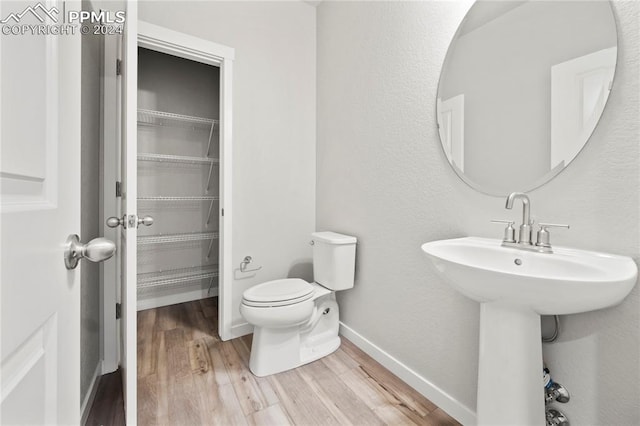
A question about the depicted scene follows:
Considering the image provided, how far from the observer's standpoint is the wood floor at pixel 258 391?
52.9 inches

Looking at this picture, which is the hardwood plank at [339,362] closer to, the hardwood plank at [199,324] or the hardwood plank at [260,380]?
the hardwood plank at [260,380]

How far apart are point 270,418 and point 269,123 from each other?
73.4 inches

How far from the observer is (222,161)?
6.68 feet

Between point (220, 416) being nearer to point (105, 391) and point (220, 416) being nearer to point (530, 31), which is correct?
point (105, 391)

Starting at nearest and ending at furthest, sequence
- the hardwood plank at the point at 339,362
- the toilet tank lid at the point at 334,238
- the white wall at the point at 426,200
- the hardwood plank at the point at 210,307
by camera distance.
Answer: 1. the white wall at the point at 426,200
2. the hardwood plank at the point at 339,362
3. the toilet tank lid at the point at 334,238
4. the hardwood plank at the point at 210,307

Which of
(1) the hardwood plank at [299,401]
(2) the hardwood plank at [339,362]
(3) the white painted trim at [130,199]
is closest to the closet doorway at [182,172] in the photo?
(1) the hardwood plank at [299,401]

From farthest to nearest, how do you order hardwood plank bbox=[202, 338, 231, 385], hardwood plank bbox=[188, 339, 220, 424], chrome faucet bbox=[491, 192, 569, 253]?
hardwood plank bbox=[202, 338, 231, 385] < hardwood plank bbox=[188, 339, 220, 424] < chrome faucet bbox=[491, 192, 569, 253]

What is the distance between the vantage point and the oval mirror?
976 mm

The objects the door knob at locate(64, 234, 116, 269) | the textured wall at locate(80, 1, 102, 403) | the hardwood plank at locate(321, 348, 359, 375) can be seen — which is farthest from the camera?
the hardwood plank at locate(321, 348, 359, 375)


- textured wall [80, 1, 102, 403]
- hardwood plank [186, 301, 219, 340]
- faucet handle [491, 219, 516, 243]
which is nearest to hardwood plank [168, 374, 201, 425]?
textured wall [80, 1, 102, 403]

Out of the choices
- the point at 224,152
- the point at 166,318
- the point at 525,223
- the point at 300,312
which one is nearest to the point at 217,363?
the point at 300,312

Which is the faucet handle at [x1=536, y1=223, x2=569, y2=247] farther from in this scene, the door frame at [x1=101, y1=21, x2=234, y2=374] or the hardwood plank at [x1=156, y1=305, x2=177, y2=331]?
the hardwood plank at [x1=156, y1=305, x2=177, y2=331]

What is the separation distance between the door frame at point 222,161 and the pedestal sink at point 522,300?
148 cm

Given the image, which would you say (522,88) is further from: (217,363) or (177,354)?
(177,354)
